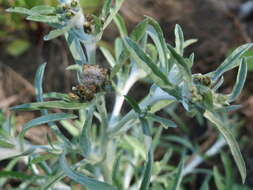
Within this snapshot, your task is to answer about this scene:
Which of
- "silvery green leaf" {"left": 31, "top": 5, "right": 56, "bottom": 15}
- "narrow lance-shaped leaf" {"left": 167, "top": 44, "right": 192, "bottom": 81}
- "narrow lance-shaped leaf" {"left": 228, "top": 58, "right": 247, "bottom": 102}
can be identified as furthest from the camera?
"silvery green leaf" {"left": 31, "top": 5, "right": 56, "bottom": 15}

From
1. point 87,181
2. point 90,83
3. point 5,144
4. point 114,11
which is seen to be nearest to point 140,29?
point 114,11

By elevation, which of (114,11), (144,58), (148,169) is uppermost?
(114,11)

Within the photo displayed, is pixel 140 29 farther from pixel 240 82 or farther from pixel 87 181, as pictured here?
pixel 87 181

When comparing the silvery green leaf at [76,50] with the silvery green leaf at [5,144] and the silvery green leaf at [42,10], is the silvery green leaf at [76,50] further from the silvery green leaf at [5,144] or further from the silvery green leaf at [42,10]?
the silvery green leaf at [5,144]

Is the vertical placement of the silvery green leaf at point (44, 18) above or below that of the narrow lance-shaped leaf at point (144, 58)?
above

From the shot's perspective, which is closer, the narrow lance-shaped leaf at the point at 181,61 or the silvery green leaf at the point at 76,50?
the narrow lance-shaped leaf at the point at 181,61

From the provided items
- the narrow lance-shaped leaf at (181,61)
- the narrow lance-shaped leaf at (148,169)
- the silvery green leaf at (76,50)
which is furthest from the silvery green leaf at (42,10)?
the narrow lance-shaped leaf at (148,169)

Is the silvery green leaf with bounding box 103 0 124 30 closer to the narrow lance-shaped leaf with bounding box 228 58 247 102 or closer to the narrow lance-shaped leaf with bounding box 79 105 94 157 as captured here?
the narrow lance-shaped leaf with bounding box 79 105 94 157

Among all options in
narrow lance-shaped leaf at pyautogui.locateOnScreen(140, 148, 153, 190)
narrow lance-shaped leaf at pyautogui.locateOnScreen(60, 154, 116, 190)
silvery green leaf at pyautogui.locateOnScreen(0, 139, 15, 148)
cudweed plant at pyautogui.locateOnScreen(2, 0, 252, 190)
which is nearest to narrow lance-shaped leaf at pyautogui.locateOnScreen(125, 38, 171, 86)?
cudweed plant at pyautogui.locateOnScreen(2, 0, 252, 190)

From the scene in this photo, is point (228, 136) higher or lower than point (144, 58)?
lower

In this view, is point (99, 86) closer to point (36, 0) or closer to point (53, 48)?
point (36, 0)

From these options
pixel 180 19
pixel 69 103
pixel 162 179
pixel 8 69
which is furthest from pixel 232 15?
pixel 69 103

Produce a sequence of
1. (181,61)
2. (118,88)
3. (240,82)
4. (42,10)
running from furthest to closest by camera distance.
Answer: (118,88), (42,10), (240,82), (181,61)
